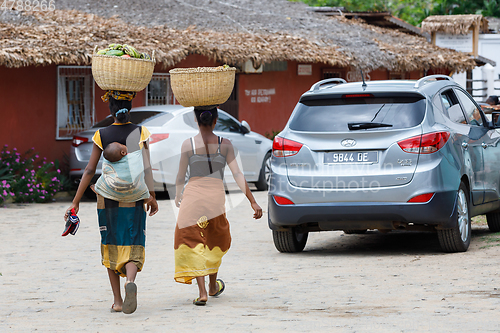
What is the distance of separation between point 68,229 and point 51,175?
859 cm

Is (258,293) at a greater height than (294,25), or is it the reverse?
(294,25)

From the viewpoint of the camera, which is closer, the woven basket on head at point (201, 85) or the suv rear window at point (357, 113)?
the woven basket on head at point (201, 85)

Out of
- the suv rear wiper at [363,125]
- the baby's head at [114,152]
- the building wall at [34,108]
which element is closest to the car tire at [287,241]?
the suv rear wiper at [363,125]

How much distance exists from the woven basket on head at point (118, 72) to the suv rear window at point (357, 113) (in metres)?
2.48

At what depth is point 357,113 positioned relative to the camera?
7738 mm

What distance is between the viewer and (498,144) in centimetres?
920

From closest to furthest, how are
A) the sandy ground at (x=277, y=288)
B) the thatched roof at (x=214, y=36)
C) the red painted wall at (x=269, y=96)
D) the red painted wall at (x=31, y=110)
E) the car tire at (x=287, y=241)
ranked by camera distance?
the sandy ground at (x=277, y=288) → the car tire at (x=287, y=241) → the thatched roof at (x=214, y=36) → the red painted wall at (x=31, y=110) → the red painted wall at (x=269, y=96)

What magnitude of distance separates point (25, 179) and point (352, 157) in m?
7.67

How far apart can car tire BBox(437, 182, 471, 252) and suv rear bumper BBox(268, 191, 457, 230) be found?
216mm

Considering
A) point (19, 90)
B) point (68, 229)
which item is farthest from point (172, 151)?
point (68, 229)

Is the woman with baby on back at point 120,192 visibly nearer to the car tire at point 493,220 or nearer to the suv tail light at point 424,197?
the suv tail light at point 424,197

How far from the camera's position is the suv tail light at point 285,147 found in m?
7.75

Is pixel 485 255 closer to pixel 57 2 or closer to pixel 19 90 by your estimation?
pixel 19 90

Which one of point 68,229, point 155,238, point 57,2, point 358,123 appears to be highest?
point 57,2
